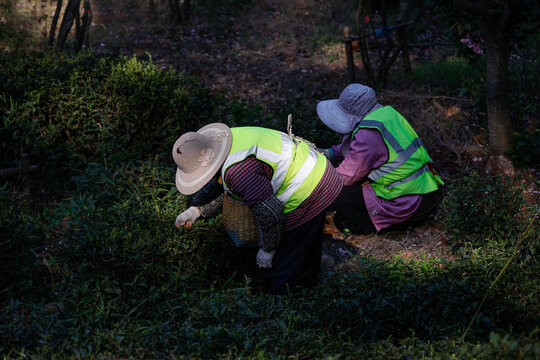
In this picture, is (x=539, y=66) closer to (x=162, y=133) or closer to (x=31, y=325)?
(x=162, y=133)

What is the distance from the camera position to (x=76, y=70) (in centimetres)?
504

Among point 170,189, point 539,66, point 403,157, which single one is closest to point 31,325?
point 170,189

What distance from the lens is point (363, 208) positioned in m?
4.60

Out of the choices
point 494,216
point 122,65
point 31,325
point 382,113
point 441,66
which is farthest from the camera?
point 441,66

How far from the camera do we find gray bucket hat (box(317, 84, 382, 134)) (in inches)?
170

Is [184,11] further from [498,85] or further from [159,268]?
[159,268]

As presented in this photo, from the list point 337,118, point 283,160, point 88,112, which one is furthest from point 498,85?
point 88,112

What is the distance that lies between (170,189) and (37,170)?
1.39 m

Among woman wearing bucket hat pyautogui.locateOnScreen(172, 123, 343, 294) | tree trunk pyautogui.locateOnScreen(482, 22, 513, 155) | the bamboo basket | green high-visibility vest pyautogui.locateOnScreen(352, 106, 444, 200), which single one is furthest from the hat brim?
tree trunk pyautogui.locateOnScreen(482, 22, 513, 155)

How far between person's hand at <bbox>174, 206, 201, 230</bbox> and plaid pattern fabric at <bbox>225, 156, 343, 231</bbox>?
628mm

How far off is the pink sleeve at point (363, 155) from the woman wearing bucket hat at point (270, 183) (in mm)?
648

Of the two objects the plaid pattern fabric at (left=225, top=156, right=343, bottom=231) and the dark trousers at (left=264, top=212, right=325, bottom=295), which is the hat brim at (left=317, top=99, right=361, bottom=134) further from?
the dark trousers at (left=264, top=212, right=325, bottom=295)

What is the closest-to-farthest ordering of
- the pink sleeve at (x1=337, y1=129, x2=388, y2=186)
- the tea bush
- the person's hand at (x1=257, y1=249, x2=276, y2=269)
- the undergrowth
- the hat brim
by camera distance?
the undergrowth, the person's hand at (x1=257, y1=249, x2=276, y2=269), the pink sleeve at (x1=337, y1=129, x2=388, y2=186), the hat brim, the tea bush

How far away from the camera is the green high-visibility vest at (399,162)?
4.23m
